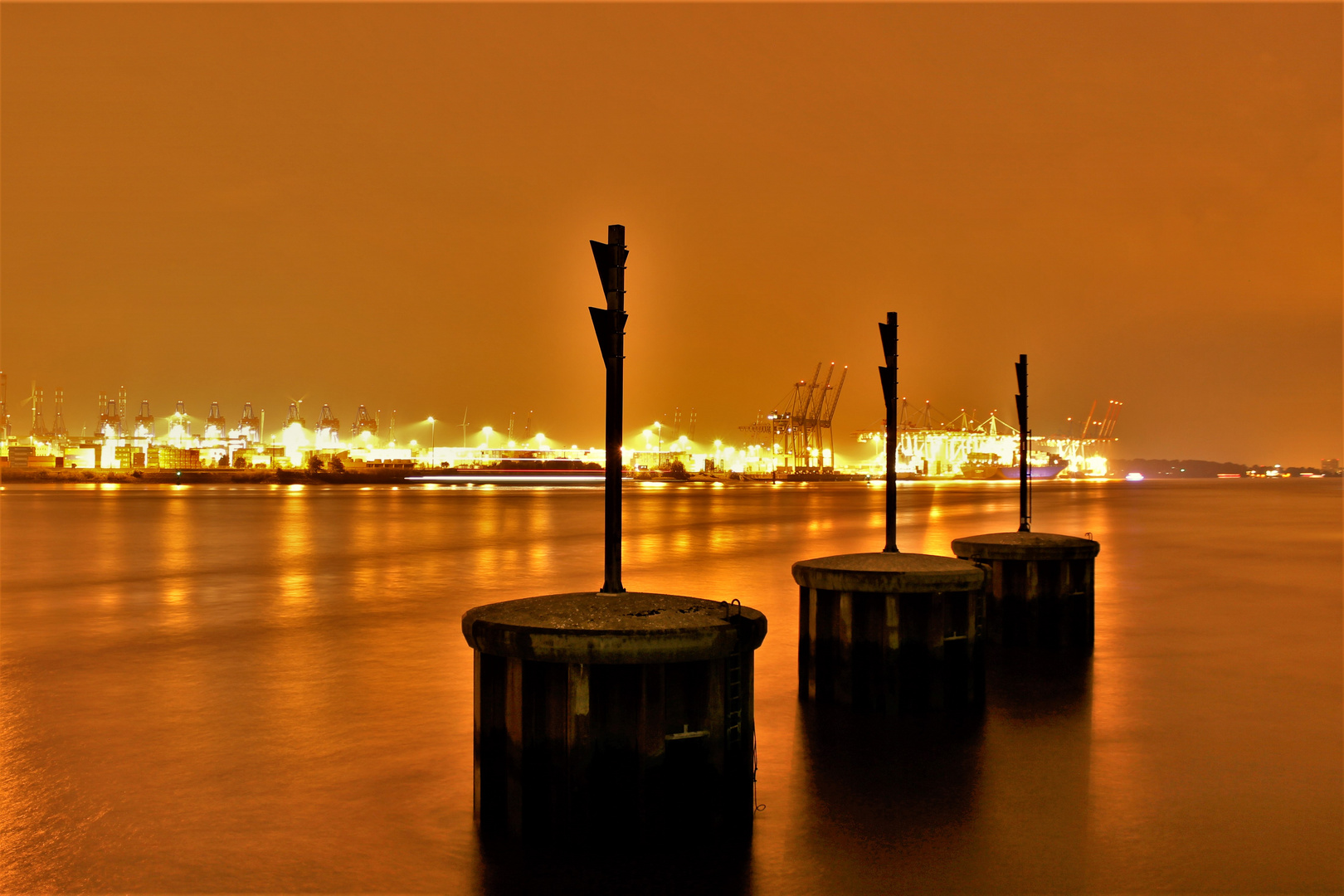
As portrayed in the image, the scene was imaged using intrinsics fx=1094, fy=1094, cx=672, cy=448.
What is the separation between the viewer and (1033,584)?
490 inches

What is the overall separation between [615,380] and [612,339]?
25cm

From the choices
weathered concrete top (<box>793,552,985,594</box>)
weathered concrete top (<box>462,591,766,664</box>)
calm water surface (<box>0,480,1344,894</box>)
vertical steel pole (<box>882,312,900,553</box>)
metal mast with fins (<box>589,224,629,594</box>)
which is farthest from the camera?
vertical steel pole (<box>882,312,900,553</box>)

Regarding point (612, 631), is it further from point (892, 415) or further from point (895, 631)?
point (892, 415)

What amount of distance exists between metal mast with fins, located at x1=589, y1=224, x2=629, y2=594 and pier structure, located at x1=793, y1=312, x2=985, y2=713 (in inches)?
103

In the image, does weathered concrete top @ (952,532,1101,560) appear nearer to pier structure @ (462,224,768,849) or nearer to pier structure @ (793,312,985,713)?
pier structure @ (793,312,985,713)

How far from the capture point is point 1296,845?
20.8 ft

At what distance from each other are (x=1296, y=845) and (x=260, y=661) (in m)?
10.4

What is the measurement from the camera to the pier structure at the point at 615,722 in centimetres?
576

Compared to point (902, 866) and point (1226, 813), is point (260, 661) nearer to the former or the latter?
point (902, 866)

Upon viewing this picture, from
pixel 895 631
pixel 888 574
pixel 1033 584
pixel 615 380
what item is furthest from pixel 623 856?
pixel 1033 584

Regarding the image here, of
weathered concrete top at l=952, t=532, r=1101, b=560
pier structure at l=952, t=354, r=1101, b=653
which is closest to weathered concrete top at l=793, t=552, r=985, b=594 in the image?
weathered concrete top at l=952, t=532, r=1101, b=560

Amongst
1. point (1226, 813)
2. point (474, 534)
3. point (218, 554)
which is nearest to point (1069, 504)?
point (474, 534)

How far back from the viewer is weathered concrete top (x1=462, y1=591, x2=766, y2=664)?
569 cm

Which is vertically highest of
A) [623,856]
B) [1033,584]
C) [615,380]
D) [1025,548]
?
[615,380]
